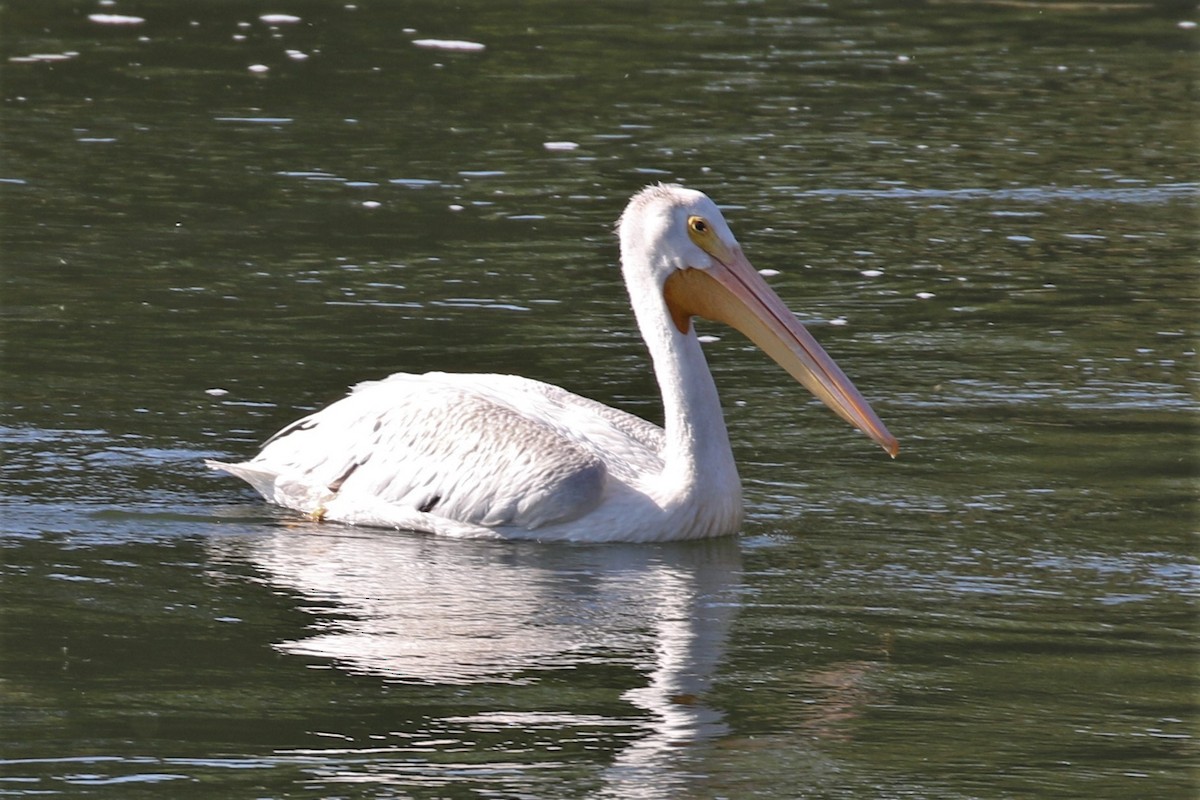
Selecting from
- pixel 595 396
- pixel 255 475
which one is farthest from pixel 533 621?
pixel 595 396

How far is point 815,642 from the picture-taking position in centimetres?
526

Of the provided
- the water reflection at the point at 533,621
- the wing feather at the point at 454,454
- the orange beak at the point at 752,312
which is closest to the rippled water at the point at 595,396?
the water reflection at the point at 533,621

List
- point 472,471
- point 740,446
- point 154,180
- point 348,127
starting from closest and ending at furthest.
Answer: point 472,471 < point 740,446 < point 154,180 < point 348,127

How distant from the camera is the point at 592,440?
641 centimetres

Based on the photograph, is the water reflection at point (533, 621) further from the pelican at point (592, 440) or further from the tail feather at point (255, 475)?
the tail feather at point (255, 475)

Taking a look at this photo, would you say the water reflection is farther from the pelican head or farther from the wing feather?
the pelican head

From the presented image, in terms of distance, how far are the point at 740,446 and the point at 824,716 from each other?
2.41 metres

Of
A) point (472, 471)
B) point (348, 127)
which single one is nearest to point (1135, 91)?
point (348, 127)

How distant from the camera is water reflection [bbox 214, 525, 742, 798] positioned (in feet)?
15.2

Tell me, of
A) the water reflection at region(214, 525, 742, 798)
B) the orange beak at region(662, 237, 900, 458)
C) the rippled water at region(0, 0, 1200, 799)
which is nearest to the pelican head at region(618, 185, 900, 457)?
the orange beak at region(662, 237, 900, 458)

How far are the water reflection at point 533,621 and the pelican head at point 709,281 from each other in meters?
0.57

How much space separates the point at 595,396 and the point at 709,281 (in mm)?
1228

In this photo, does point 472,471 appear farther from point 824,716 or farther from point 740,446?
point 824,716

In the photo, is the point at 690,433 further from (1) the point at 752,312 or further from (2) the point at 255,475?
(2) the point at 255,475
